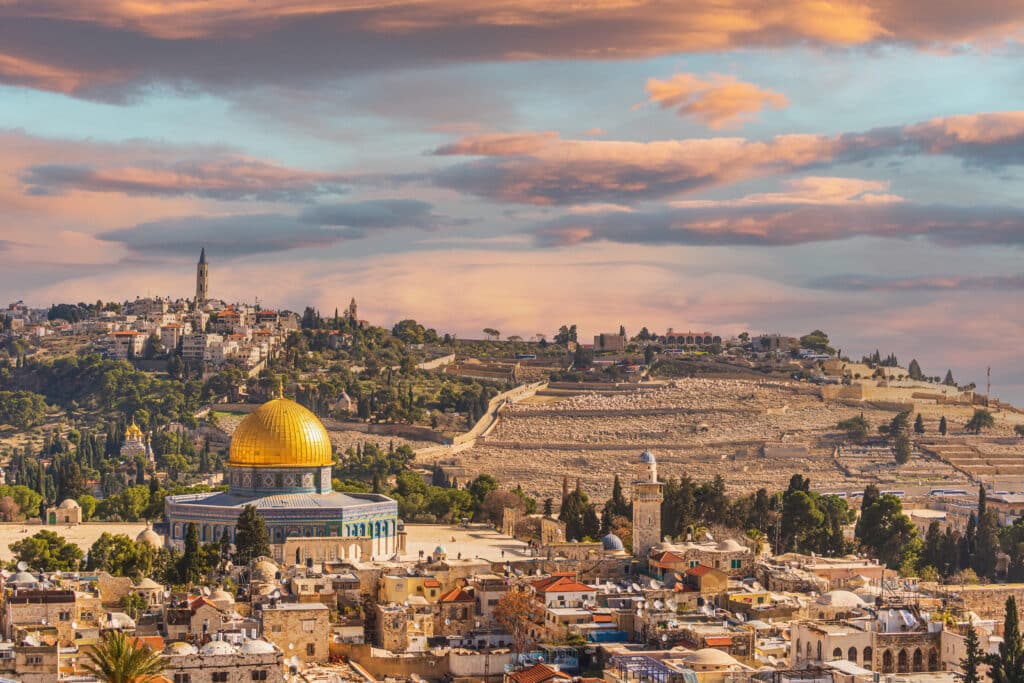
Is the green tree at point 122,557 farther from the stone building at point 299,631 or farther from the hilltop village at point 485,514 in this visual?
the stone building at point 299,631

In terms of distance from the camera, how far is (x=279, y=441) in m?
49.2

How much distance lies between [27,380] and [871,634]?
229 feet

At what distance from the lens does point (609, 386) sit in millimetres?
94188

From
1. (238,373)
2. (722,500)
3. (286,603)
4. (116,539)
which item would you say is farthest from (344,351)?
(286,603)

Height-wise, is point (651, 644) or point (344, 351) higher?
point (344, 351)

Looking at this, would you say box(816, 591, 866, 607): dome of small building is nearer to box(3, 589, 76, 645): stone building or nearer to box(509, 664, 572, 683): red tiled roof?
box(509, 664, 572, 683): red tiled roof

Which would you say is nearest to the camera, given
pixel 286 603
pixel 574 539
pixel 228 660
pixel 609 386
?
pixel 228 660

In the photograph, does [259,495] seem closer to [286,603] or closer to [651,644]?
[286,603]

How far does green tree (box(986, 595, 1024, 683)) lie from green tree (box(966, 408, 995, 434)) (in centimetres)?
5286

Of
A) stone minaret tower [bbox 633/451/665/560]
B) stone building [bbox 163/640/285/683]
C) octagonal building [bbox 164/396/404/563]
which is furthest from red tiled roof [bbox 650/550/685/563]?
stone building [bbox 163/640/285/683]

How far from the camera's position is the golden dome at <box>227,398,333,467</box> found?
49.1 meters

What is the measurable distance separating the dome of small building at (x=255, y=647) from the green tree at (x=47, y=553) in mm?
13632

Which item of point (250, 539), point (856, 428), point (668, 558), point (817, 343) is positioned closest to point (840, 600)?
point (668, 558)

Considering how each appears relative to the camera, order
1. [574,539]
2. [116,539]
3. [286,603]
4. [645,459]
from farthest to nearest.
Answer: [574,539] → [645,459] → [116,539] → [286,603]
